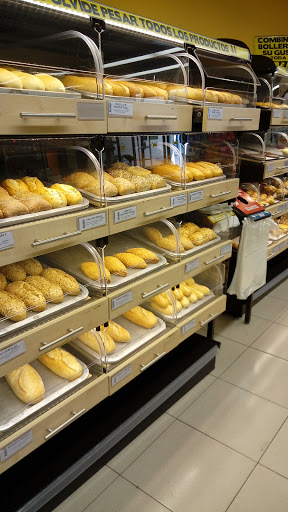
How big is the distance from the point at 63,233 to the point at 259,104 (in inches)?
86.5

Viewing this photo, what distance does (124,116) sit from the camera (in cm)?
148

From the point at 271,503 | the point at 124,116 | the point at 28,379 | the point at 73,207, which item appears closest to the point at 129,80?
the point at 124,116

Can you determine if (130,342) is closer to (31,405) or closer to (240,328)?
(31,405)

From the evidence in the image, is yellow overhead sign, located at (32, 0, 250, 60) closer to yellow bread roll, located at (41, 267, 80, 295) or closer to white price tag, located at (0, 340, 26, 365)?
yellow bread roll, located at (41, 267, 80, 295)

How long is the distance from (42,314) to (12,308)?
0.38ft

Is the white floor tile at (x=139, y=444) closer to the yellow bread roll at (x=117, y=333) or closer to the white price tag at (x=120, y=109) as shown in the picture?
the yellow bread roll at (x=117, y=333)

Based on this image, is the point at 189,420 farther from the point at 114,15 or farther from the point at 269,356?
the point at 114,15

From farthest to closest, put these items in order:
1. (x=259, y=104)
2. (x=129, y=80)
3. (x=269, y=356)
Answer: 1. (x=259, y=104)
2. (x=269, y=356)
3. (x=129, y=80)

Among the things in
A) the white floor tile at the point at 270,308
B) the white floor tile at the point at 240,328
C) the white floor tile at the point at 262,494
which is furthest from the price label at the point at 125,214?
the white floor tile at the point at 270,308

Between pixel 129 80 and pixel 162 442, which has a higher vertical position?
pixel 129 80

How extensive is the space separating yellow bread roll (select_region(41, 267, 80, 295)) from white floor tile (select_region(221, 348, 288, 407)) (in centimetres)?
137

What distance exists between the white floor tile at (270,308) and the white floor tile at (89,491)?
195cm

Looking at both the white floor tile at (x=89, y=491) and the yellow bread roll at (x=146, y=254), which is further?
the yellow bread roll at (x=146, y=254)

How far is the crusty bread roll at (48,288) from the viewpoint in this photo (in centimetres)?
146
